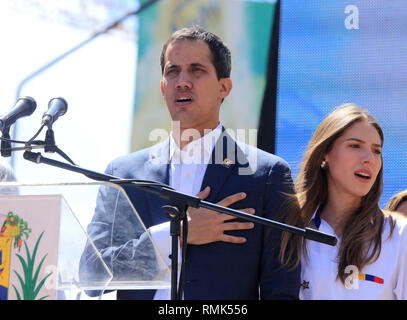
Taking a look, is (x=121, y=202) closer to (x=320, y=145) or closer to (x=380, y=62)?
(x=320, y=145)

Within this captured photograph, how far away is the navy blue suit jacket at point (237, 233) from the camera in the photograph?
8.63 feet

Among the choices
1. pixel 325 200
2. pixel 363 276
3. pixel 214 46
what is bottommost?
pixel 363 276

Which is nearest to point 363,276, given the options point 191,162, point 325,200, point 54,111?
point 325,200

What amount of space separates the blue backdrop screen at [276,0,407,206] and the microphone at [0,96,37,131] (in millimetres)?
1807

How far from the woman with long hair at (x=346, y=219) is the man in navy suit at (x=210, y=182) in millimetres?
117

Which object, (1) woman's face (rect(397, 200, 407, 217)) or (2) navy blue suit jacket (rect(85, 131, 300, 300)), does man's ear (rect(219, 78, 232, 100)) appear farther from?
(1) woman's face (rect(397, 200, 407, 217))

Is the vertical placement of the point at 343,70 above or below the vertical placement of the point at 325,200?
above

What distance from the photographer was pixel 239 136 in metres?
4.08

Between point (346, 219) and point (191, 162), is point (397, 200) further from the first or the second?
point (191, 162)

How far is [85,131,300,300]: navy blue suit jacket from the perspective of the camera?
263 cm

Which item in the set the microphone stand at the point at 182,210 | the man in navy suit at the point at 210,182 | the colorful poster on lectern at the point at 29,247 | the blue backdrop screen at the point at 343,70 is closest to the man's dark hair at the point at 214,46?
the man in navy suit at the point at 210,182

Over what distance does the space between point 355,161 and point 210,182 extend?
26.1 inches

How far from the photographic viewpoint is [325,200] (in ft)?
9.88
